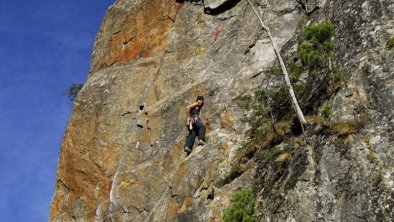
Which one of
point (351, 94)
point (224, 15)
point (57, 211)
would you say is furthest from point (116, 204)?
point (351, 94)

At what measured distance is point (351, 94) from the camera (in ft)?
54.4

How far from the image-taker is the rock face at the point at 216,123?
→ 15.3 m

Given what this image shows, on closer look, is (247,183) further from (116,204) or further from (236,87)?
(116,204)

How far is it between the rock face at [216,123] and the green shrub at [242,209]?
421 mm

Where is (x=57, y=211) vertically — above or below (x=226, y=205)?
above

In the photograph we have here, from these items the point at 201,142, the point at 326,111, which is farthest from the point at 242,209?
the point at 201,142

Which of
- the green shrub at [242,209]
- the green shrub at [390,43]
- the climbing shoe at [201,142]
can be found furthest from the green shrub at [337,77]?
the climbing shoe at [201,142]

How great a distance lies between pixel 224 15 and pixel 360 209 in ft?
50.8

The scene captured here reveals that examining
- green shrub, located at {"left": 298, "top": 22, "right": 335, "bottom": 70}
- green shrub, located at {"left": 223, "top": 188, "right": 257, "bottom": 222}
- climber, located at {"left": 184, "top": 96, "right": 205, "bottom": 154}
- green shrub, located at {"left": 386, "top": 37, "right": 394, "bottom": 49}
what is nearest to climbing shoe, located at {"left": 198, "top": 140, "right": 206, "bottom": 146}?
climber, located at {"left": 184, "top": 96, "right": 205, "bottom": 154}

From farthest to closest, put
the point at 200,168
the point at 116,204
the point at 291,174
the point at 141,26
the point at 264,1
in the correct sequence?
the point at 141,26, the point at 264,1, the point at 116,204, the point at 200,168, the point at 291,174

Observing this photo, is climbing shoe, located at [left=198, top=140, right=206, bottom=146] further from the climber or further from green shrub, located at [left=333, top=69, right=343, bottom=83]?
green shrub, located at [left=333, top=69, right=343, bottom=83]

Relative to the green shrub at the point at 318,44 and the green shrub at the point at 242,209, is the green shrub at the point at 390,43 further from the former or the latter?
the green shrub at the point at 242,209

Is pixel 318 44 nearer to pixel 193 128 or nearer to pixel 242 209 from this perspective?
pixel 242 209

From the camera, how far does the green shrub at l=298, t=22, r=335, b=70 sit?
17641 mm
